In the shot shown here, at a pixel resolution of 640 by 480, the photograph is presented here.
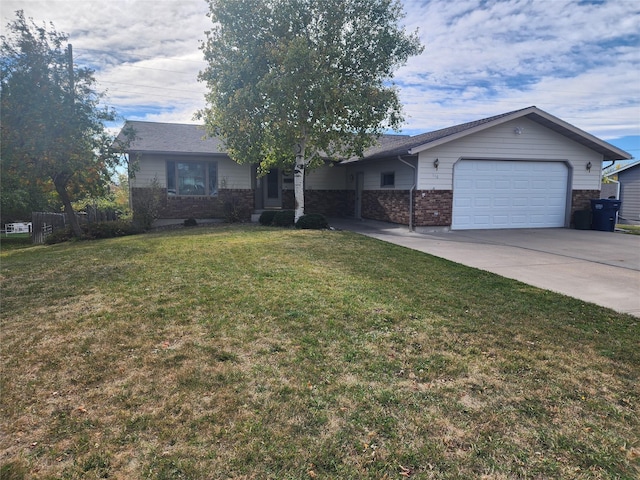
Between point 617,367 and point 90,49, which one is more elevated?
point 90,49

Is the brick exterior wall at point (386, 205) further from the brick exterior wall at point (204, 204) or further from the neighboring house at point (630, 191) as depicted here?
the neighboring house at point (630, 191)

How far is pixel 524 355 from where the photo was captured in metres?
3.83

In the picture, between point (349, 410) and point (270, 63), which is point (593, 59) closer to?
point (270, 63)

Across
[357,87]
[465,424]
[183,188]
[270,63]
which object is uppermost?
[270,63]

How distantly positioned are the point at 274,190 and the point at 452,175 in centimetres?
796

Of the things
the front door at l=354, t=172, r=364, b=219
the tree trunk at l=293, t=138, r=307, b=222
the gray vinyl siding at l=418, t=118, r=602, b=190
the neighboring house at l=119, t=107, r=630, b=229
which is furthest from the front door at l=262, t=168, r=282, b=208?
the gray vinyl siding at l=418, t=118, r=602, b=190

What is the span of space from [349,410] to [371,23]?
13267 mm

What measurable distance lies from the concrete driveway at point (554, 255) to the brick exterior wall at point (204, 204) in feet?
17.8

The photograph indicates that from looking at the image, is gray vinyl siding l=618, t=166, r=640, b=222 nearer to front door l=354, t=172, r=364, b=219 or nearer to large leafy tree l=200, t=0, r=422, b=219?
front door l=354, t=172, r=364, b=219

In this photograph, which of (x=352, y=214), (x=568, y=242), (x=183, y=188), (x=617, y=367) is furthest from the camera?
(x=352, y=214)

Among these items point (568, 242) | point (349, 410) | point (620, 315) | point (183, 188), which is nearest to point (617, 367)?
point (620, 315)

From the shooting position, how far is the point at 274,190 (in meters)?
18.6

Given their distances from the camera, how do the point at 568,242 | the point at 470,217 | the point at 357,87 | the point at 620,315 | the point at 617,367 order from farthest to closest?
the point at 470,217, the point at 357,87, the point at 568,242, the point at 620,315, the point at 617,367

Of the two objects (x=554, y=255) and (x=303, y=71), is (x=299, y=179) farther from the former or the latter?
(x=554, y=255)
